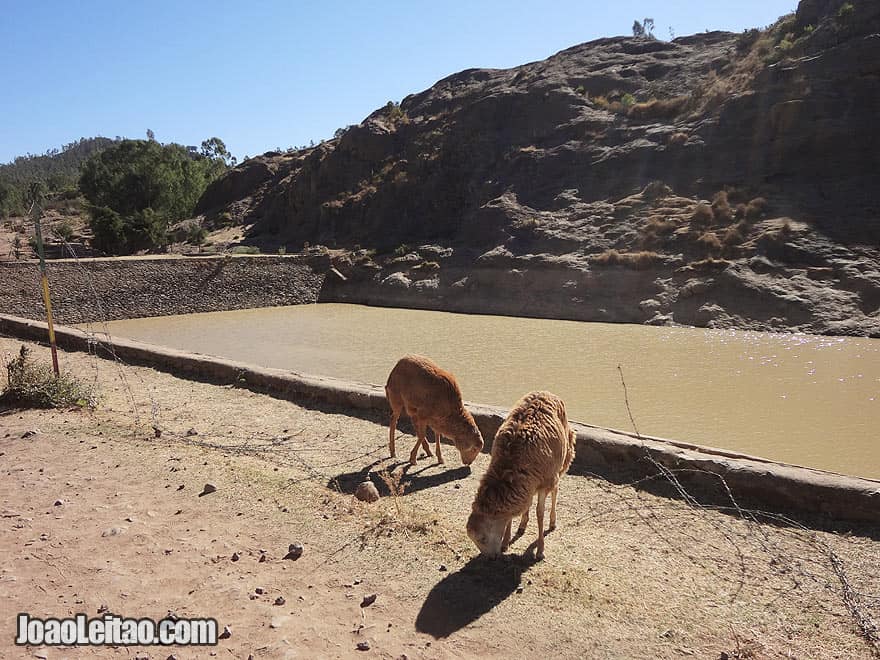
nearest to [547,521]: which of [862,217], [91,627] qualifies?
[91,627]

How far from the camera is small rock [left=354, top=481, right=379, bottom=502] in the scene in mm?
5098

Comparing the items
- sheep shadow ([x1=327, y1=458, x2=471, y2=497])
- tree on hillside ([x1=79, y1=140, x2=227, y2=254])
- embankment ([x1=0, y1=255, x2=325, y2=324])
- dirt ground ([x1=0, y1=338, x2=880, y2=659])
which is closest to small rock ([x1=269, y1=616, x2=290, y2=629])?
dirt ground ([x1=0, y1=338, x2=880, y2=659])

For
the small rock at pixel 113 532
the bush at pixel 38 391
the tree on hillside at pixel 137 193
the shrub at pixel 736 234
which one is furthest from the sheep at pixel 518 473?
the tree on hillside at pixel 137 193

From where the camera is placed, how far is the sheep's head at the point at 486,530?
378 cm

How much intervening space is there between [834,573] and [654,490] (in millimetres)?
1577

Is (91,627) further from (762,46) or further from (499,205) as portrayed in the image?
(762,46)

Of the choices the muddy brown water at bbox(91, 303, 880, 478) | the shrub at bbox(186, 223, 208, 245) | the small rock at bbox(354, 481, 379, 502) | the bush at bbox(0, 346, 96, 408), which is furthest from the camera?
the shrub at bbox(186, 223, 208, 245)

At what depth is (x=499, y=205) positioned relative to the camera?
30.5m

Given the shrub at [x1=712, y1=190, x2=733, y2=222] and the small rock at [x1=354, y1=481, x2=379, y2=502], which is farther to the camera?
the shrub at [x1=712, y1=190, x2=733, y2=222]

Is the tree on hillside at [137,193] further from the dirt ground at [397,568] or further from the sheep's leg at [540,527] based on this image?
the sheep's leg at [540,527]

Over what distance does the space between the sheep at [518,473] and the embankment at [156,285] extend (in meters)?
23.6

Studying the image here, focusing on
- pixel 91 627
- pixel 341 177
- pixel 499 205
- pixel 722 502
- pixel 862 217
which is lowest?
pixel 722 502

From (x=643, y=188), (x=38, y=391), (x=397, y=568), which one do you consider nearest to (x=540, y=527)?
(x=397, y=568)

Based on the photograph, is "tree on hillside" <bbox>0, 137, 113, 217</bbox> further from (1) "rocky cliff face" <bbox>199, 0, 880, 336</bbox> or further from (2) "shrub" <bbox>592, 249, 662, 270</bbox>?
(2) "shrub" <bbox>592, 249, 662, 270</bbox>
